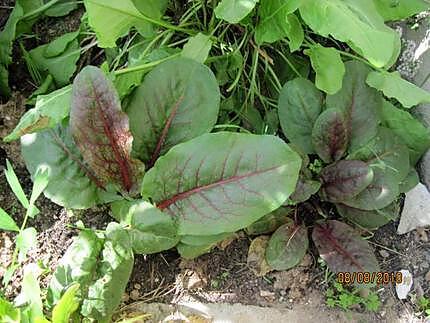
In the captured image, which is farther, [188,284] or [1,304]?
[188,284]

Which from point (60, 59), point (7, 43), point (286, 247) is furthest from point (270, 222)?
point (7, 43)

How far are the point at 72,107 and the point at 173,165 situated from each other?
23 centimetres

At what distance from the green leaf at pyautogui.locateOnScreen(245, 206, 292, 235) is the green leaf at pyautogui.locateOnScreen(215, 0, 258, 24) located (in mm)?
443

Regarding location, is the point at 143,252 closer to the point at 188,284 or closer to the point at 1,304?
the point at 188,284

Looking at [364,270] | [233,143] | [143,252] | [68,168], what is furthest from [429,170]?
[68,168]

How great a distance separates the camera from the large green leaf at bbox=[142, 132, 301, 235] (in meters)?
1.25

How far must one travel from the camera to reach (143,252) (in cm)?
133

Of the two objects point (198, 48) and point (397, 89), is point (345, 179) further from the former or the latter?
point (198, 48)

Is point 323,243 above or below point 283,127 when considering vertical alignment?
below

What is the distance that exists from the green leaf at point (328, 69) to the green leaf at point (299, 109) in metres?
0.07

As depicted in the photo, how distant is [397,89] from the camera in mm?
1355

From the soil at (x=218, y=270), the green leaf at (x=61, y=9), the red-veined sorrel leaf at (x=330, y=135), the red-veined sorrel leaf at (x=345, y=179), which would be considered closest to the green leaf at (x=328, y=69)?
the red-veined sorrel leaf at (x=330, y=135)

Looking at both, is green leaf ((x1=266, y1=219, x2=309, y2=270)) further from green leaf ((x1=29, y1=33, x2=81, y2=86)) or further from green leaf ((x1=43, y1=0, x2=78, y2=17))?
green leaf ((x1=43, y1=0, x2=78, y2=17))
